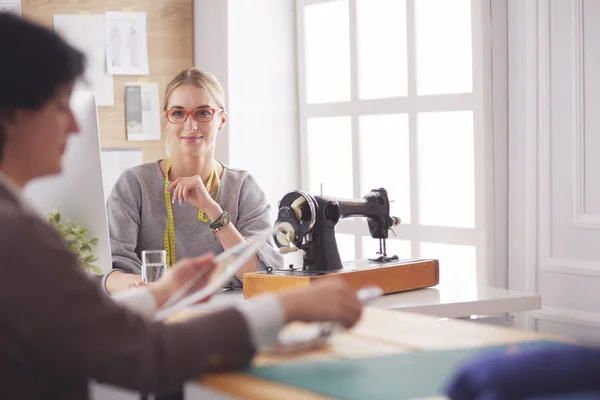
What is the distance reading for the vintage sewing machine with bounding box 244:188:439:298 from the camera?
8.41 ft

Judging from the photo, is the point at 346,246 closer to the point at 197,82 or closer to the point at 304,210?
the point at 197,82

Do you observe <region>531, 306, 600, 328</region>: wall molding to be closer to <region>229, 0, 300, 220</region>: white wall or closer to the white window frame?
the white window frame

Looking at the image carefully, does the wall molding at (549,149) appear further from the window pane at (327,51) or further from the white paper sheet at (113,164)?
the white paper sheet at (113,164)

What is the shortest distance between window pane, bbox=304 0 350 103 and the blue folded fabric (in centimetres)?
324

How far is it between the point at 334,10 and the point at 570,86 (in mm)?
1498

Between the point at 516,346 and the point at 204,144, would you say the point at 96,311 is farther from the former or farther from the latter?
the point at 204,144

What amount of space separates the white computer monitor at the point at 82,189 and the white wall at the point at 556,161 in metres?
1.59

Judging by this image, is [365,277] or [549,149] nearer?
[365,277]

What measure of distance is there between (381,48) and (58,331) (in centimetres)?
307

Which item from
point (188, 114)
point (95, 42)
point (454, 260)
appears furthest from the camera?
point (95, 42)

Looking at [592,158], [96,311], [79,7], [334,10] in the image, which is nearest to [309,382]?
[96,311]

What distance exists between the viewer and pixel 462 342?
1.39m

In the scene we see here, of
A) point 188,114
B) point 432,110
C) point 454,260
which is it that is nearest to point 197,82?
point 188,114

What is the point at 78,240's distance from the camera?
221 cm
